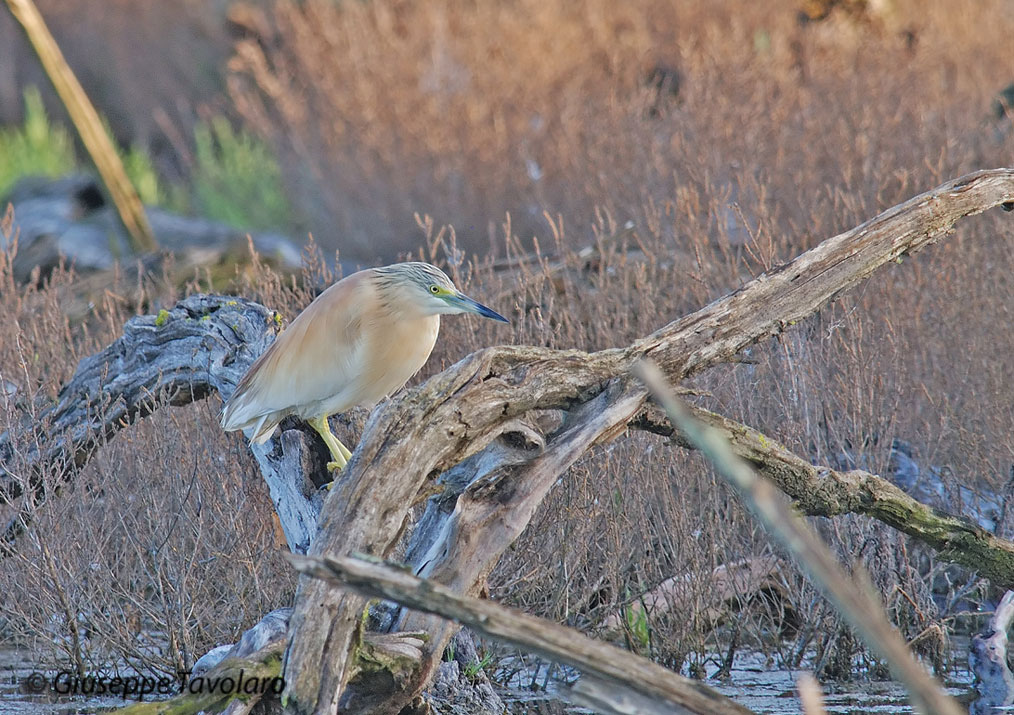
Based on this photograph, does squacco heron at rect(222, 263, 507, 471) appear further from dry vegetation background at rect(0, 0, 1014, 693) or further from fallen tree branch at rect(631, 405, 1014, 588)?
fallen tree branch at rect(631, 405, 1014, 588)

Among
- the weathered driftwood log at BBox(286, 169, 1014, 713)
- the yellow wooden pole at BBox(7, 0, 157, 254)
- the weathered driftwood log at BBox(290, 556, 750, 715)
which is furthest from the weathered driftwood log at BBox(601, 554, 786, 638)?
the yellow wooden pole at BBox(7, 0, 157, 254)

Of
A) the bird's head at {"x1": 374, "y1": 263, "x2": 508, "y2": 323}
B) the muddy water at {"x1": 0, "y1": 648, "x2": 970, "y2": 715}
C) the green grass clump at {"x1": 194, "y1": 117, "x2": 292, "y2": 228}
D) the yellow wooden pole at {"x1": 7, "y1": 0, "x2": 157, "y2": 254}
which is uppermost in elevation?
the green grass clump at {"x1": 194, "y1": 117, "x2": 292, "y2": 228}

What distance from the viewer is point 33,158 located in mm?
15297

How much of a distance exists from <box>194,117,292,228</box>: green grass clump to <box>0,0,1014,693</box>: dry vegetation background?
1.48m

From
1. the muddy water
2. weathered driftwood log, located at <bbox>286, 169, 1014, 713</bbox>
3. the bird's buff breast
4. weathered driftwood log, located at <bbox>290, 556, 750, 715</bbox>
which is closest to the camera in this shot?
weathered driftwood log, located at <bbox>290, 556, 750, 715</bbox>

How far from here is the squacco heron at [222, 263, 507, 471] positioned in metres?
3.99

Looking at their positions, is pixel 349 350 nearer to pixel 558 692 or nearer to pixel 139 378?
pixel 139 378

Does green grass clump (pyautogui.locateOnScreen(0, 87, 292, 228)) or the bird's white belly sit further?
green grass clump (pyautogui.locateOnScreen(0, 87, 292, 228))

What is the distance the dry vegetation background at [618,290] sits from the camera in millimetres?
4695

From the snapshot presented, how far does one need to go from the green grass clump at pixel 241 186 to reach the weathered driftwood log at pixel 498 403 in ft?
33.1

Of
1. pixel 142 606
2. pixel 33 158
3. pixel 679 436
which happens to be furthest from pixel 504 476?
pixel 33 158

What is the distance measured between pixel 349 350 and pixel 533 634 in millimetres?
1636

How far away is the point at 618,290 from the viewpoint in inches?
240

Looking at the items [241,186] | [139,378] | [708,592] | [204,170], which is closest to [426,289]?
[139,378]
